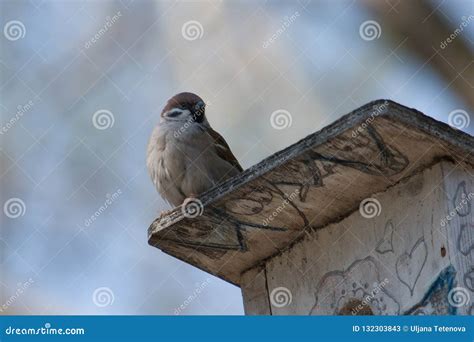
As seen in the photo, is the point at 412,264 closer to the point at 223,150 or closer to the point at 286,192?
the point at 286,192

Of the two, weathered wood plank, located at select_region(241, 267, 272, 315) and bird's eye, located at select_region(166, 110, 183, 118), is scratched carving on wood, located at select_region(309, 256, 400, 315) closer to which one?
weathered wood plank, located at select_region(241, 267, 272, 315)

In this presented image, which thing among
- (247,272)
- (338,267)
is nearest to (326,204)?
(338,267)

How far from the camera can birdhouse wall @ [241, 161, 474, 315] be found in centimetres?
482

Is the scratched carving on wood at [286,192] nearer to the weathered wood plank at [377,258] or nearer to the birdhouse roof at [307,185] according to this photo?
the birdhouse roof at [307,185]

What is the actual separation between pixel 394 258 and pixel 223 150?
1339 mm

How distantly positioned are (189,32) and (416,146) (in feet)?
7.15

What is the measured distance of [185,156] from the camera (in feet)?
19.4

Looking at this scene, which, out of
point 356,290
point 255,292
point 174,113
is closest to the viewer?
point 356,290

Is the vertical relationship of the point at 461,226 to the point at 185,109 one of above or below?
above

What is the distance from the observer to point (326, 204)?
521 cm

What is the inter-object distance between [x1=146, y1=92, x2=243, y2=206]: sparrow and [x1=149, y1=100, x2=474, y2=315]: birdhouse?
431 millimetres

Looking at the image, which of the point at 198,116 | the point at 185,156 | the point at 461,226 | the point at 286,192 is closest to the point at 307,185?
the point at 286,192

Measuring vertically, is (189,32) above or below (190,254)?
above

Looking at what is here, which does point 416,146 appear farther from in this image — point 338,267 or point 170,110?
point 170,110
